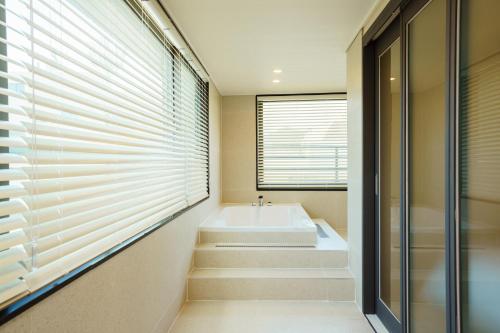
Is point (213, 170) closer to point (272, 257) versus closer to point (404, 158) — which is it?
point (272, 257)

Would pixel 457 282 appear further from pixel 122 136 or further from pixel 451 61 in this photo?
pixel 122 136

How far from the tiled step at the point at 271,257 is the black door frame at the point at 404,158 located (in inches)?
18.6

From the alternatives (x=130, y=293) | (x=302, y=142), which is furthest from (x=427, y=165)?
(x=302, y=142)

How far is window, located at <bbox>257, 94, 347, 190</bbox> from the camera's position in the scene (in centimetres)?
434

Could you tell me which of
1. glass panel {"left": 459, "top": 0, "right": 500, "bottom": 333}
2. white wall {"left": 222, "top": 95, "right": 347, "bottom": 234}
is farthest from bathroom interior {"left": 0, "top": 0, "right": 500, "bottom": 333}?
white wall {"left": 222, "top": 95, "right": 347, "bottom": 234}

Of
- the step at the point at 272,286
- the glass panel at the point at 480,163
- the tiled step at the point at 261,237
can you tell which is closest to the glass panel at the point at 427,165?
the glass panel at the point at 480,163

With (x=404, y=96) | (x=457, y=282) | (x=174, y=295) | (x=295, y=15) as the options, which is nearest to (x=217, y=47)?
(x=295, y=15)

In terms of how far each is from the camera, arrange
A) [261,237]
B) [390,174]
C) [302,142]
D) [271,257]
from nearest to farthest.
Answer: [390,174], [271,257], [261,237], [302,142]

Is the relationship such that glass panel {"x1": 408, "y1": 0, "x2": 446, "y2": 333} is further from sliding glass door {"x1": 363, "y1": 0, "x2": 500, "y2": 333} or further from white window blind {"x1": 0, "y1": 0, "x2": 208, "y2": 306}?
white window blind {"x1": 0, "y1": 0, "x2": 208, "y2": 306}

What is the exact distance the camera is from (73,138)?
1.09 metres

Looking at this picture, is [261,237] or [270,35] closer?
[270,35]

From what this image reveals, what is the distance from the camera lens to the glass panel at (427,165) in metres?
1.36

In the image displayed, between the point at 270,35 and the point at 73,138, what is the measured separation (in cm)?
185

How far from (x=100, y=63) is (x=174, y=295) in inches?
70.1
